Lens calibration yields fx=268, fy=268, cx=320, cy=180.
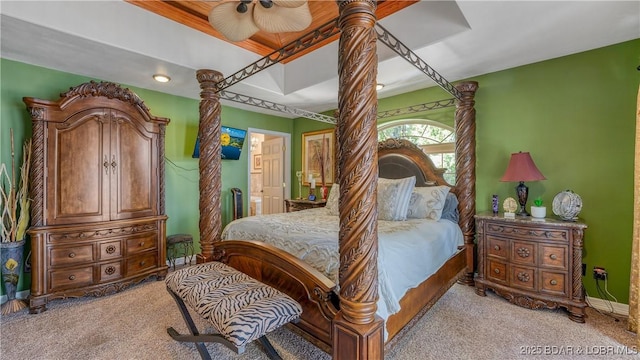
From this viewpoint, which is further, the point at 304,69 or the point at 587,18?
the point at 304,69

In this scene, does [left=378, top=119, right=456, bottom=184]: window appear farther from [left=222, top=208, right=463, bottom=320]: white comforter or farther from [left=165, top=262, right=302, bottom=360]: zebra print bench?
[left=165, top=262, right=302, bottom=360]: zebra print bench

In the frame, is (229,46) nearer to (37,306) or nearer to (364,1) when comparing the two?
(364,1)

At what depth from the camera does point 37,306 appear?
2.52m

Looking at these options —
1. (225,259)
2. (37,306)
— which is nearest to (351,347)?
(225,259)

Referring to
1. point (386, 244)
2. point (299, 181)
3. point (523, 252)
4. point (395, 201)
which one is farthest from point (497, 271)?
point (299, 181)

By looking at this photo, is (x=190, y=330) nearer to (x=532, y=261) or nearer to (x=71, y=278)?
(x=71, y=278)

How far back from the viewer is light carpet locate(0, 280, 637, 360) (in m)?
1.91

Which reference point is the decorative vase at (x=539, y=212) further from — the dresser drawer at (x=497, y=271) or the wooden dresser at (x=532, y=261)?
the dresser drawer at (x=497, y=271)

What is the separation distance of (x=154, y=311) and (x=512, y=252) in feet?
11.4

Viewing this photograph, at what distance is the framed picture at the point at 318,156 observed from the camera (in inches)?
194

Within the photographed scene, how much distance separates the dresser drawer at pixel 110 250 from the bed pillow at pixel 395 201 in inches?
116

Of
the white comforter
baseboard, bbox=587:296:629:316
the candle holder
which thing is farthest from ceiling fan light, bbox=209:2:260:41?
baseboard, bbox=587:296:629:316

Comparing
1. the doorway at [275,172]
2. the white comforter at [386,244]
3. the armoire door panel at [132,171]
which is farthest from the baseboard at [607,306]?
the armoire door panel at [132,171]

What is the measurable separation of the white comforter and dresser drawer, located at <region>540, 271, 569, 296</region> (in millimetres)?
767
